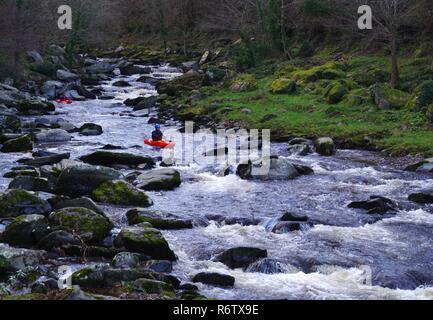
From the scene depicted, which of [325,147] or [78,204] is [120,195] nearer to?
[78,204]

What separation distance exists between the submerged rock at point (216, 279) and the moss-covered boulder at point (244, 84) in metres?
24.9

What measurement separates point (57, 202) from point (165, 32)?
190 ft

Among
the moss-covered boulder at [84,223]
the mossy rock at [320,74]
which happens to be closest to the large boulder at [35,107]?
the mossy rock at [320,74]

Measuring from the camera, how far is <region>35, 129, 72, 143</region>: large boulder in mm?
26134

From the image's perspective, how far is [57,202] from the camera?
15.4 meters

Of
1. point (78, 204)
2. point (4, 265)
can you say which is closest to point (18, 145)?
point (78, 204)

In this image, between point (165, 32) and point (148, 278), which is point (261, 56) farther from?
point (148, 278)

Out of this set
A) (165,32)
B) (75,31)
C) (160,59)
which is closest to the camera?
(75,31)

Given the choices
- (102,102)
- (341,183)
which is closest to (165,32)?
(102,102)

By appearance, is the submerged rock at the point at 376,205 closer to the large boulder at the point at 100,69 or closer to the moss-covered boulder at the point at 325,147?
the moss-covered boulder at the point at 325,147

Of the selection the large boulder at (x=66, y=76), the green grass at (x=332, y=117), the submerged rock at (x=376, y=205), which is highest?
the large boulder at (x=66, y=76)

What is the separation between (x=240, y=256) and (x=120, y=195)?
558 cm

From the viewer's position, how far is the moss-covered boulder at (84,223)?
13297 mm
